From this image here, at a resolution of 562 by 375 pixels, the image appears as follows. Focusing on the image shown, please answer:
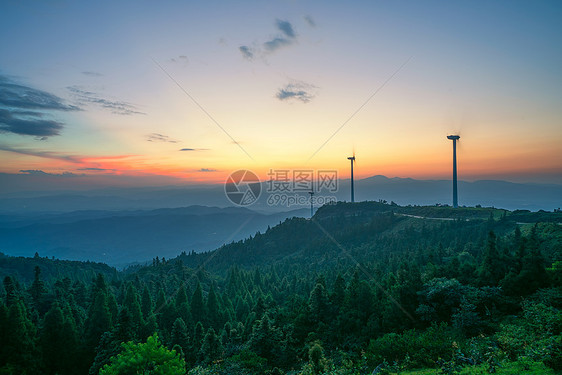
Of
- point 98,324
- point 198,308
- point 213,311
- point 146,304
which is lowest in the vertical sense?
point 213,311

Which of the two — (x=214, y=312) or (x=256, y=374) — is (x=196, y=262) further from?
(x=256, y=374)

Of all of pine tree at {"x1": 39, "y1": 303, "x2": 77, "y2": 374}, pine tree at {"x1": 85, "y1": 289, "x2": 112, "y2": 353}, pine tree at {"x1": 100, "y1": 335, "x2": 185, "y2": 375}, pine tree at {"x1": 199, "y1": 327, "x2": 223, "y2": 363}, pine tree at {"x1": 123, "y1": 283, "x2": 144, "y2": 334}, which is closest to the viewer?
pine tree at {"x1": 100, "y1": 335, "x2": 185, "y2": 375}

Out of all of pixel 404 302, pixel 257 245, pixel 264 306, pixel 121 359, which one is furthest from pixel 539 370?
pixel 257 245

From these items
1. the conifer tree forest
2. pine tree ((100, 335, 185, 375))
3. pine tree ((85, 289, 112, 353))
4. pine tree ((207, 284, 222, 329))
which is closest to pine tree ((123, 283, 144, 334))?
the conifer tree forest

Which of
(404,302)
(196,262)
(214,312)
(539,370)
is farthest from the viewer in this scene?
(196,262)

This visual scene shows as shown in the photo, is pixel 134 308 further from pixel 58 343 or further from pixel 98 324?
pixel 58 343

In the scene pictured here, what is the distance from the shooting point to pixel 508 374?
16797 millimetres

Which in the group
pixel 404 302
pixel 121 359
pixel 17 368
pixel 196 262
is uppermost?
pixel 404 302

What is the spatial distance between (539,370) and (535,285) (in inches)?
753

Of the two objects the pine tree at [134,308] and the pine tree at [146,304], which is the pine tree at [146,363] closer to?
the pine tree at [134,308]

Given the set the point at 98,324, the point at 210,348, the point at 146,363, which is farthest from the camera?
the point at 98,324

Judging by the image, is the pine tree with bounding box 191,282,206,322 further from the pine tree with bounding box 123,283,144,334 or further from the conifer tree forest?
the pine tree with bounding box 123,283,144,334

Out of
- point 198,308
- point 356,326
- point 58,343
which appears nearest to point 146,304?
point 198,308

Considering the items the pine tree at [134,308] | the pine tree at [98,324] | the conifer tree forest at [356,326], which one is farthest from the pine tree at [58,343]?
the pine tree at [134,308]
